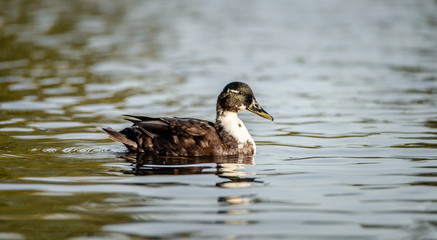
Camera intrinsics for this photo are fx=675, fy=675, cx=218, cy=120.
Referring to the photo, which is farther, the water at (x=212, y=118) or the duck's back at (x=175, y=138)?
the duck's back at (x=175, y=138)

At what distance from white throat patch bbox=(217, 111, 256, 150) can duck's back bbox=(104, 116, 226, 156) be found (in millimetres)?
230

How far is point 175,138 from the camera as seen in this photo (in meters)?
9.62

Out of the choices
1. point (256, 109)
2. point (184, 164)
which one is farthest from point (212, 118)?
point (184, 164)

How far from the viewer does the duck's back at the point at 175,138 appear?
9.59 m

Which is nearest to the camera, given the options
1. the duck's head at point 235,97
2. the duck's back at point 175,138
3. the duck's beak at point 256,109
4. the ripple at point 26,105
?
the duck's back at point 175,138

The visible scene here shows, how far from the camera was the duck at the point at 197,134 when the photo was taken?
9609 millimetres

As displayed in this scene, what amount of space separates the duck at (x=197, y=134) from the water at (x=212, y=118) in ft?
0.84

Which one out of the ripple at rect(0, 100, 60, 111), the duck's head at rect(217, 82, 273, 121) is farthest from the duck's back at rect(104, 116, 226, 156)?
the ripple at rect(0, 100, 60, 111)

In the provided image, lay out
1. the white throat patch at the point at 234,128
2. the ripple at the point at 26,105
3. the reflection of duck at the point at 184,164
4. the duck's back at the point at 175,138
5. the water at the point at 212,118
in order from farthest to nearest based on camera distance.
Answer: the ripple at the point at 26,105
the white throat patch at the point at 234,128
the duck's back at the point at 175,138
the reflection of duck at the point at 184,164
the water at the point at 212,118

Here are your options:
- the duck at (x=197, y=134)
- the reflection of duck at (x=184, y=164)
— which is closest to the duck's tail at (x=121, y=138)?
the duck at (x=197, y=134)

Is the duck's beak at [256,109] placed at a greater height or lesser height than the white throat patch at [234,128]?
greater

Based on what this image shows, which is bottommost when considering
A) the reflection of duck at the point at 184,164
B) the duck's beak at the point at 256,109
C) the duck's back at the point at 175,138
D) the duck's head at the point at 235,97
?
the reflection of duck at the point at 184,164

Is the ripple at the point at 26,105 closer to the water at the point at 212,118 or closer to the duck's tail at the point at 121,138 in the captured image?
the water at the point at 212,118

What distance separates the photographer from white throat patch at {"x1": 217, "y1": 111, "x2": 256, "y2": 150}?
32.3 ft
